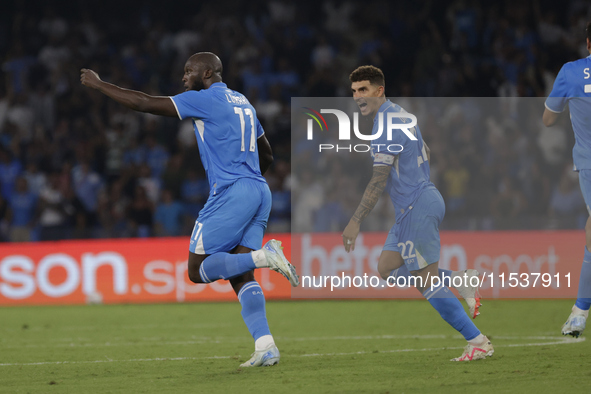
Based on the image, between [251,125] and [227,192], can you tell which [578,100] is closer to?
[251,125]

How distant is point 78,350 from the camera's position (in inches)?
281

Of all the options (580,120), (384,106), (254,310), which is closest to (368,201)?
(384,106)

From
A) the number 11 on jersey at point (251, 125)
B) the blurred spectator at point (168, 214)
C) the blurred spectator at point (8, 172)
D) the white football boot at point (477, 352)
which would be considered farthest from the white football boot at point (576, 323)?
the blurred spectator at point (8, 172)

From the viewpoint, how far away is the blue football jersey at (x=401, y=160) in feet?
19.3

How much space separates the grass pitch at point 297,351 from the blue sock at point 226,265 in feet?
2.28

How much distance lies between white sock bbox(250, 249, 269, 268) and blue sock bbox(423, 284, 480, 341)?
4.27ft

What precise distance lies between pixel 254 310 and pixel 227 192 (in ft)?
2.97

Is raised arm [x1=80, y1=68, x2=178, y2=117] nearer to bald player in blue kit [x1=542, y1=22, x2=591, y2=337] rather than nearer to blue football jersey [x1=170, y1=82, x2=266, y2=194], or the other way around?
blue football jersey [x1=170, y1=82, x2=266, y2=194]

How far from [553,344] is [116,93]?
13.8ft

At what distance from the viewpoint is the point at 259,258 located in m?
5.45

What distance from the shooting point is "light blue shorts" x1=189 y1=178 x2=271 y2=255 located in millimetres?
5691

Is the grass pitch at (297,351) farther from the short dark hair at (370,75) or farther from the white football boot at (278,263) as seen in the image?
the short dark hair at (370,75)

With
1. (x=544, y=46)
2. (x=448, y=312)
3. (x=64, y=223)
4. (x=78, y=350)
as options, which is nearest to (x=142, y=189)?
(x=64, y=223)

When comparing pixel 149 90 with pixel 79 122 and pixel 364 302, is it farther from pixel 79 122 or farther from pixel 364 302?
pixel 364 302
